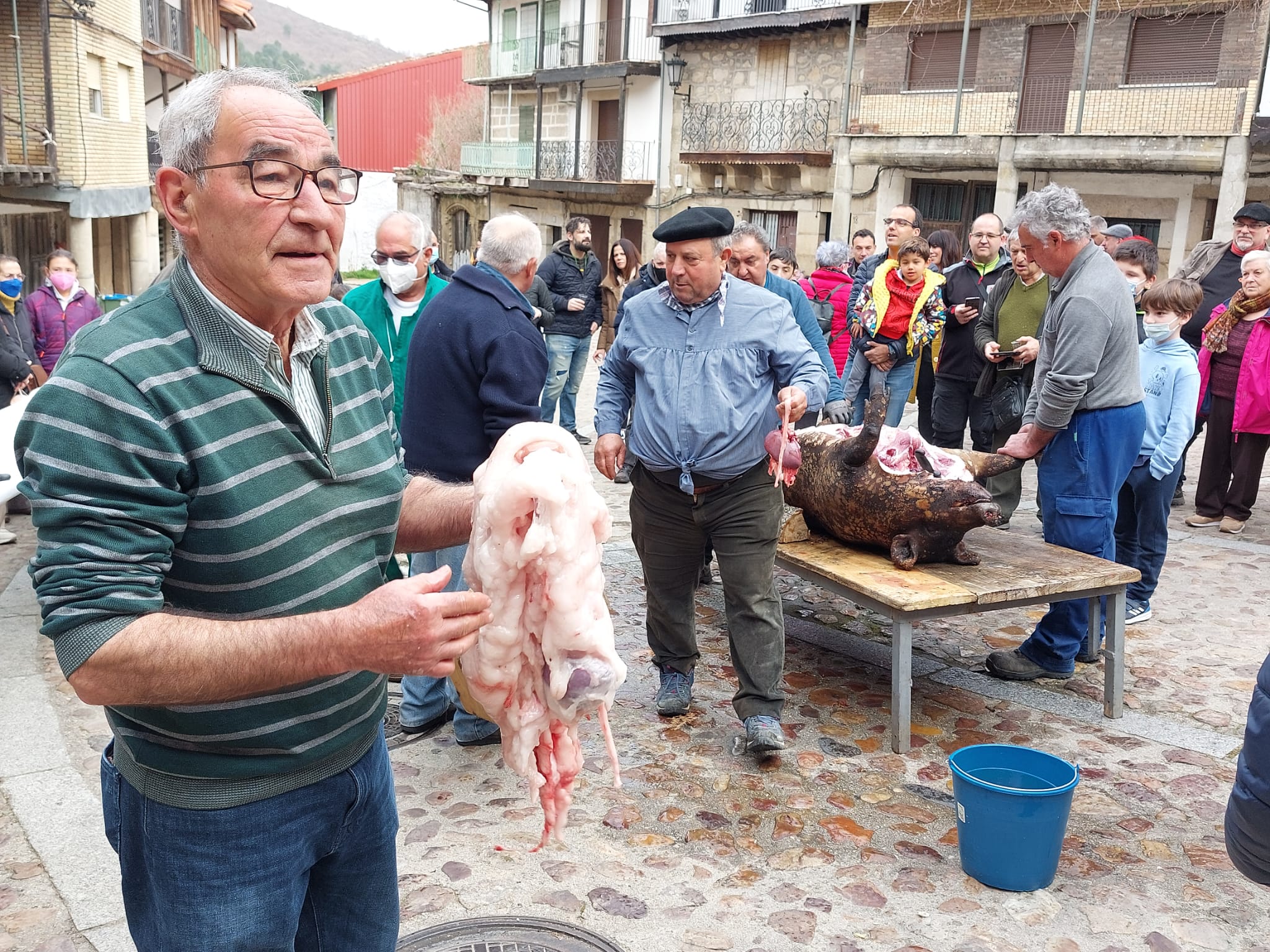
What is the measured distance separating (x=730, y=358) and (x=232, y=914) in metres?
3.20

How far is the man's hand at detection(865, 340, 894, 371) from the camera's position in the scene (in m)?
8.83

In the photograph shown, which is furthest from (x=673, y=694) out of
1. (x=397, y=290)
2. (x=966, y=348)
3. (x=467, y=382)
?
(x=966, y=348)

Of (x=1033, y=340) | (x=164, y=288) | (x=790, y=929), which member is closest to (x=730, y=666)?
(x=790, y=929)

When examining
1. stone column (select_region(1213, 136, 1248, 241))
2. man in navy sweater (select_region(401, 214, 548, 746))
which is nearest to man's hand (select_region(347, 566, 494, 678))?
man in navy sweater (select_region(401, 214, 548, 746))

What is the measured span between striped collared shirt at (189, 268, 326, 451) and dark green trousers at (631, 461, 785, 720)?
9.21 ft

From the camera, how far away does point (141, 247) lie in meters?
27.5

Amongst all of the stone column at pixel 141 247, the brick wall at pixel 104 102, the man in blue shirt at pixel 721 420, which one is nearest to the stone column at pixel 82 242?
the brick wall at pixel 104 102

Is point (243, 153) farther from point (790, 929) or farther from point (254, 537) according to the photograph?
point (790, 929)

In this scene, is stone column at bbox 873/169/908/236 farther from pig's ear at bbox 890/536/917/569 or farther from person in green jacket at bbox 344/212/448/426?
pig's ear at bbox 890/536/917/569

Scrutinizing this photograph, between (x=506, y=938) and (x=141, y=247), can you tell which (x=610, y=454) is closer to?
(x=506, y=938)

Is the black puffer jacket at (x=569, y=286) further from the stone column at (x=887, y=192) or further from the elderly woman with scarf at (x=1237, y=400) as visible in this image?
the stone column at (x=887, y=192)

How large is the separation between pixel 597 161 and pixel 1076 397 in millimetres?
28274

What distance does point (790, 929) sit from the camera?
3494 millimetres

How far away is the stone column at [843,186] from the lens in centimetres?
2366
